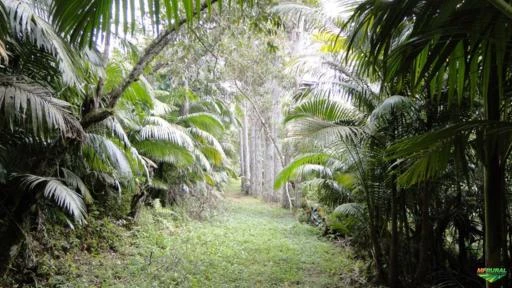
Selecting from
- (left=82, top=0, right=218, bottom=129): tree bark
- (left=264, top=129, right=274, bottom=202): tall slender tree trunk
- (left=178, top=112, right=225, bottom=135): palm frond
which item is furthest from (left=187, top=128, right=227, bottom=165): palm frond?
(left=264, top=129, right=274, bottom=202): tall slender tree trunk

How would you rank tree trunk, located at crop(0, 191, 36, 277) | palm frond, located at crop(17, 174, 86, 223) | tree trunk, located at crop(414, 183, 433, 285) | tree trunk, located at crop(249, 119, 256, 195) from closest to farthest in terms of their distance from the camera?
1. palm frond, located at crop(17, 174, 86, 223)
2. tree trunk, located at crop(0, 191, 36, 277)
3. tree trunk, located at crop(414, 183, 433, 285)
4. tree trunk, located at crop(249, 119, 256, 195)

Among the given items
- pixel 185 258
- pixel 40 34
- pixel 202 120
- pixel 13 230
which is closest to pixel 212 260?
pixel 185 258

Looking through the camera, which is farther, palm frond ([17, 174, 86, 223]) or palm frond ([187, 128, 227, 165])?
palm frond ([187, 128, 227, 165])

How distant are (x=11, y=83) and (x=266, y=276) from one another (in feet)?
15.4

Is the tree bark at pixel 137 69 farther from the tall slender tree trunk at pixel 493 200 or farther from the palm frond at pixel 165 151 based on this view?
the tall slender tree trunk at pixel 493 200

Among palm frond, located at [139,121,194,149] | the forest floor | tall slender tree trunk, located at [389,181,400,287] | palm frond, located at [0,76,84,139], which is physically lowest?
the forest floor

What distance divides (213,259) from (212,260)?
83mm

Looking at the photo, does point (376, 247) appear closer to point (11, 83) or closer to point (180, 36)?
point (180, 36)

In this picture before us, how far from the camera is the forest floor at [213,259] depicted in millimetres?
5492

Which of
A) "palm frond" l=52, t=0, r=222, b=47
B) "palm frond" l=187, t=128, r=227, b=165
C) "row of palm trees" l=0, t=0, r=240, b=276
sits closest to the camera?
"palm frond" l=52, t=0, r=222, b=47

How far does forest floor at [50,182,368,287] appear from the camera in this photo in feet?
18.0

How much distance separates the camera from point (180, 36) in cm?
555

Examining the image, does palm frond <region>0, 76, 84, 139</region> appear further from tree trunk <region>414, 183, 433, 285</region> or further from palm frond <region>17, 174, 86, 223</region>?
tree trunk <region>414, 183, 433, 285</region>

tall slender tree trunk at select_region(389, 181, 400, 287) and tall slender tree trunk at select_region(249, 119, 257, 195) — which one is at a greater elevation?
tall slender tree trunk at select_region(249, 119, 257, 195)
